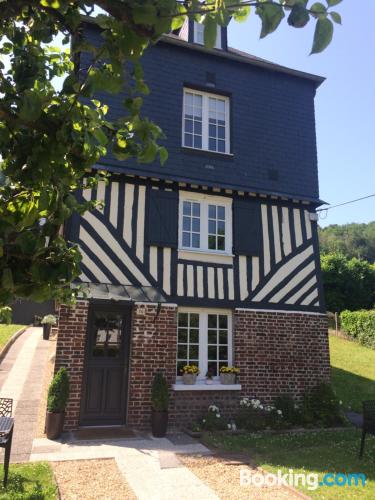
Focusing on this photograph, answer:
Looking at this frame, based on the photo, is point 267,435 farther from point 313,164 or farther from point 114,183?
point 313,164

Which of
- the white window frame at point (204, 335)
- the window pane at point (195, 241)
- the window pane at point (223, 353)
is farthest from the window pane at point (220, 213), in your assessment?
the window pane at point (223, 353)

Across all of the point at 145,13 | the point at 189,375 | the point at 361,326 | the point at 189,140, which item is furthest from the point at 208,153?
the point at 361,326

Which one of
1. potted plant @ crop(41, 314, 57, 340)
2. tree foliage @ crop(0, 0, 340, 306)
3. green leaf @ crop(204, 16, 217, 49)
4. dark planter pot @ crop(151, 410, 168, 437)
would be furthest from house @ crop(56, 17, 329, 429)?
potted plant @ crop(41, 314, 57, 340)

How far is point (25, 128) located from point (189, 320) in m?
7.46

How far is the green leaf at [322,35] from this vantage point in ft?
5.69

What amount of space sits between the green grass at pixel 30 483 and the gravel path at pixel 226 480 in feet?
6.48

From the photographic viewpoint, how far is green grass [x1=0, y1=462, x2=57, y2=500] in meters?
4.58

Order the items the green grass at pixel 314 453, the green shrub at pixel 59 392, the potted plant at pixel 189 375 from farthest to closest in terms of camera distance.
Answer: the potted plant at pixel 189 375, the green shrub at pixel 59 392, the green grass at pixel 314 453

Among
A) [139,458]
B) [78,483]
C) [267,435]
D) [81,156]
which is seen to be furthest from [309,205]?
[81,156]

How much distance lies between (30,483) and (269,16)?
18.2 feet

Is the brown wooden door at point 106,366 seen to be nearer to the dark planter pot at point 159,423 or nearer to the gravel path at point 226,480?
the dark planter pot at point 159,423

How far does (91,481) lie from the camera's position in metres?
5.45

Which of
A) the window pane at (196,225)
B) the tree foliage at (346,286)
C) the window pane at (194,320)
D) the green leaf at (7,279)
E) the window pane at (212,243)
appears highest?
the tree foliage at (346,286)

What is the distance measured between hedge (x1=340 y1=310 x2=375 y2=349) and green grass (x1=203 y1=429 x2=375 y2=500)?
12526 mm
